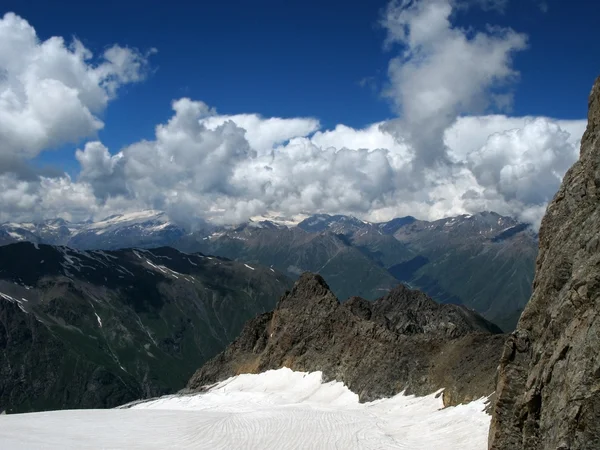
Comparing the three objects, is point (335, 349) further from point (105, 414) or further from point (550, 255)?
point (550, 255)

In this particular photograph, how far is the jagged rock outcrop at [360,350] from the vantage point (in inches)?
2399

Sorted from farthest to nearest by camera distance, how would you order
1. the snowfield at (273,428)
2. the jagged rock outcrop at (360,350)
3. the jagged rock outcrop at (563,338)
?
the jagged rock outcrop at (360,350) < the snowfield at (273,428) < the jagged rock outcrop at (563,338)

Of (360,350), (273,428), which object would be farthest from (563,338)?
(360,350)

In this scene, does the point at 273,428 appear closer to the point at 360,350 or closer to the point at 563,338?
the point at 563,338

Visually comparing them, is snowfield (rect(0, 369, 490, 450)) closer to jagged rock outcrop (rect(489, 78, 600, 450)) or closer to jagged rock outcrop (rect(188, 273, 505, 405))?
jagged rock outcrop (rect(188, 273, 505, 405))

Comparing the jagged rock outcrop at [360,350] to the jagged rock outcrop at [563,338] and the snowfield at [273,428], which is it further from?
the jagged rock outcrop at [563,338]

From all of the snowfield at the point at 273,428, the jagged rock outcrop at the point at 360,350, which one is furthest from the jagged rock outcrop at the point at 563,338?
the jagged rock outcrop at the point at 360,350

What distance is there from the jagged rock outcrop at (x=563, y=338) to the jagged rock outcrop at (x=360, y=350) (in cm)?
2015

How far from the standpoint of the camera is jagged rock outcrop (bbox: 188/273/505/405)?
60.9 metres

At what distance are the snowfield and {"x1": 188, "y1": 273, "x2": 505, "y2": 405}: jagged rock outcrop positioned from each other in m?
3.42

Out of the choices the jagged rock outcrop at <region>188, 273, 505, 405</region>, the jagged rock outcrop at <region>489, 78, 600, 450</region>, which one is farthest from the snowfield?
the jagged rock outcrop at <region>489, 78, 600, 450</region>

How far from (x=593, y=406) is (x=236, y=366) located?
11019 centimetres

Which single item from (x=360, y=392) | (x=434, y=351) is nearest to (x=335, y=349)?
(x=360, y=392)

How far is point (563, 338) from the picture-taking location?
2347cm
